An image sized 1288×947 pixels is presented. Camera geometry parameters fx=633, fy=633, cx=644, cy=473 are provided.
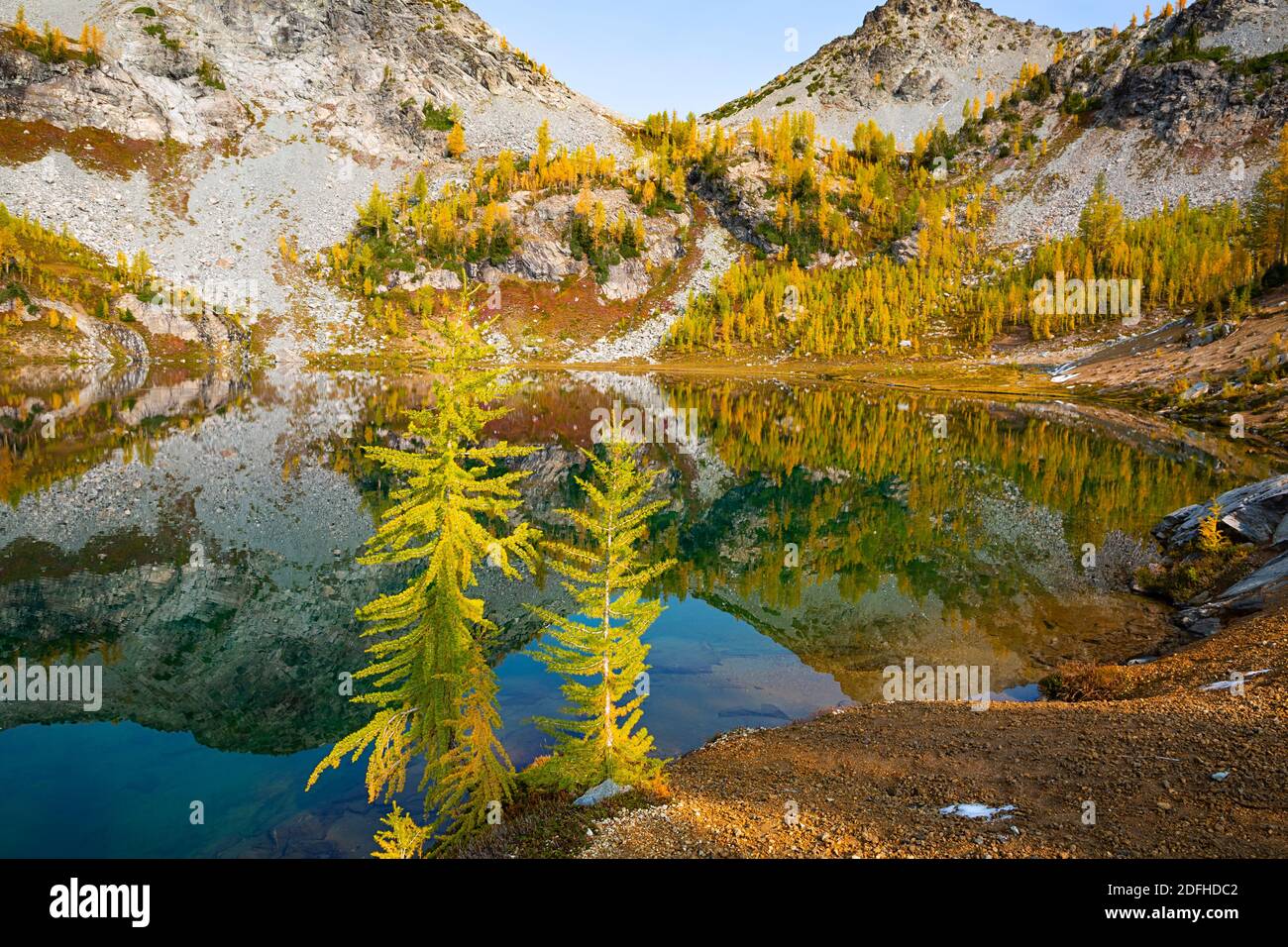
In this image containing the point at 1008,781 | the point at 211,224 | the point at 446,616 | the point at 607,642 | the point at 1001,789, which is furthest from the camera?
the point at 211,224

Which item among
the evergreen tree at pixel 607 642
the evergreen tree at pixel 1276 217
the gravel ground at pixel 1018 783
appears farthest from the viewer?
the evergreen tree at pixel 1276 217

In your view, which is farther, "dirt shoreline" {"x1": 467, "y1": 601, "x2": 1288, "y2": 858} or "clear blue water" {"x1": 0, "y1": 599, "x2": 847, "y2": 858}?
"clear blue water" {"x1": 0, "y1": 599, "x2": 847, "y2": 858}

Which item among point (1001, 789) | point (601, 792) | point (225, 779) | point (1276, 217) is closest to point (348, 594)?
point (225, 779)

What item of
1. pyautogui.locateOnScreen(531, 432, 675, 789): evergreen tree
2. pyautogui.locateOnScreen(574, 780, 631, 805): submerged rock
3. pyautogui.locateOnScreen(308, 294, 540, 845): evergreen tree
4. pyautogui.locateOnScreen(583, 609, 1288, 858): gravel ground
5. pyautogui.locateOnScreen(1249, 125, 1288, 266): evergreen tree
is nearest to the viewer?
pyautogui.locateOnScreen(583, 609, 1288, 858): gravel ground

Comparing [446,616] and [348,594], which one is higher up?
[446,616]

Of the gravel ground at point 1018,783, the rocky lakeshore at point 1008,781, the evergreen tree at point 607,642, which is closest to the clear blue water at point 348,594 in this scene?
the rocky lakeshore at point 1008,781

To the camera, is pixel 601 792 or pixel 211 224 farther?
pixel 211 224

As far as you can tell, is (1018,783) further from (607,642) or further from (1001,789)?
(607,642)

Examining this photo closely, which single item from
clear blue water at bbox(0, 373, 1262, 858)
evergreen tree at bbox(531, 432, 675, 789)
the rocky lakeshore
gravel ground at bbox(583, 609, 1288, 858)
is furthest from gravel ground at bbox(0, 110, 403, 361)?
gravel ground at bbox(583, 609, 1288, 858)

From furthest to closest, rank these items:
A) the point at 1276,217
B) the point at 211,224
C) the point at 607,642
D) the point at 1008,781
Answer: the point at 211,224
the point at 1276,217
the point at 1008,781
the point at 607,642

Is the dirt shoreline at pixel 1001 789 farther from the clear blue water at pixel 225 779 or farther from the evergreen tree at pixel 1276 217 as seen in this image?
the evergreen tree at pixel 1276 217

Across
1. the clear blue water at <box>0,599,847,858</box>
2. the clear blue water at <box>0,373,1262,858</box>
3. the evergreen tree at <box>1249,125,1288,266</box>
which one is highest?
the evergreen tree at <box>1249,125,1288,266</box>

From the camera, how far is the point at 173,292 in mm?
Answer: 148875

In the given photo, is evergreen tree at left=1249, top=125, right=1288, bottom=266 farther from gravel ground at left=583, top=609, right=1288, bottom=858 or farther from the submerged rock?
the submerged rock
